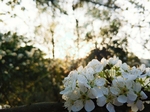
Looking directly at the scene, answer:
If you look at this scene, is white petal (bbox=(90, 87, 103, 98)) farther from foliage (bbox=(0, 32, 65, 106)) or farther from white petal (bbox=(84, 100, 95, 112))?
foliage (bbox=(0, 32, 65, 106))

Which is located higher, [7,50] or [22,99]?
[7,50]

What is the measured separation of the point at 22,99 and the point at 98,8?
8.92 feet

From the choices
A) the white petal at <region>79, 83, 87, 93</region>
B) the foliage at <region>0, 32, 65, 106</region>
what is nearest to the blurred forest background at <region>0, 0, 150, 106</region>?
the foliage at <region>0, 32, 65, 106</region>

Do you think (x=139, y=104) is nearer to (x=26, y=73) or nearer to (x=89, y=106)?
(x=89, y=106)

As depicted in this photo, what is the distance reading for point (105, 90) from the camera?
916 mm

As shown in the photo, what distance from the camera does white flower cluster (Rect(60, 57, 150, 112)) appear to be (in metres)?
0.91

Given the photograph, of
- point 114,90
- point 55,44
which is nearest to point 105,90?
point 114,90

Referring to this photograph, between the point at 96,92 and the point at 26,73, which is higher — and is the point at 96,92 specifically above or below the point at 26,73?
above

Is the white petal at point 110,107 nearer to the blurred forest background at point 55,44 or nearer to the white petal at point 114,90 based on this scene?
the white petal at point 114,90

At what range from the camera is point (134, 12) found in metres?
4.45

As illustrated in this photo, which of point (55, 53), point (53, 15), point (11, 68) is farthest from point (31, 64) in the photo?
point (53, 15)

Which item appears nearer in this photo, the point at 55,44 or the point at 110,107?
the point at 110,107

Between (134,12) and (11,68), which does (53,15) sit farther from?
(11,68)

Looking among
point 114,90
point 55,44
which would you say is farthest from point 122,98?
point 55,44
